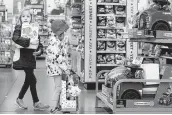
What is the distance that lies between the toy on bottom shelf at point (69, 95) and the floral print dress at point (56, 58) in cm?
18

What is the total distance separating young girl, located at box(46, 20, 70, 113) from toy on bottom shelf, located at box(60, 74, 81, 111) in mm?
113

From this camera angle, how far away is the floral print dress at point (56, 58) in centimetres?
579

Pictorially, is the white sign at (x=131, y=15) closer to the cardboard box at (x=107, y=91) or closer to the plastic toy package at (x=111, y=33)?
the plastic toy package at (x=111, y=33)

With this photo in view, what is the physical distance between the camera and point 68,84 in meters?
5.82

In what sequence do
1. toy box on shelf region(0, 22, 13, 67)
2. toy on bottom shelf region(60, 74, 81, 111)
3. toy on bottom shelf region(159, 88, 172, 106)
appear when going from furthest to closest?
toy box on shelf region(0, 22, 13, 67) < toy on bottom shelf region(60, 74, 81, 111) < toy on bottom shelf region(159, 88, 172, 106)

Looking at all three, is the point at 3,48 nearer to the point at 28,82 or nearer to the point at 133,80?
the point at 28,82

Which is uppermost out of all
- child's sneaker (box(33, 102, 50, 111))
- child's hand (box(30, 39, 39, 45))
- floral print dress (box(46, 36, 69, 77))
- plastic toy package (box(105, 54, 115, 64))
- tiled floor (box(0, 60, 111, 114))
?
child's hand (box(30, 39, 39, 45))

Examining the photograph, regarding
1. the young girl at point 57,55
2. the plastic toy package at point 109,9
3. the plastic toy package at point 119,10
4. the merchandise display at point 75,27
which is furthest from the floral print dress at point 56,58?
the merchandise display at point 75,27

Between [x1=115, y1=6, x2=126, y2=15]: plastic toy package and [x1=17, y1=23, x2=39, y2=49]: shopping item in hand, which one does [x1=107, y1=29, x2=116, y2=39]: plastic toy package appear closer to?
[x1=115, y1=6, x2=126, y2=15]: plastic toy package

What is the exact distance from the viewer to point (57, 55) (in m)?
5.80

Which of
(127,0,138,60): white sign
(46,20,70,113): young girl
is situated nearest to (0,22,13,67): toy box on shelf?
(127,0,138,60): white sign

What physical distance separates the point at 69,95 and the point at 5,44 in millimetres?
8091

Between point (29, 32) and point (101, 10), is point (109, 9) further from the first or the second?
point (29, 32)

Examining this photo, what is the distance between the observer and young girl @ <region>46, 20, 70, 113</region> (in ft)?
19.0
